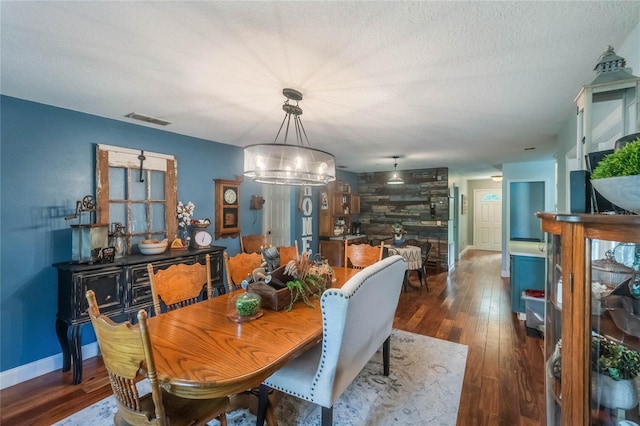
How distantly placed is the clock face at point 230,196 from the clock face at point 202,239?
0.68 meters

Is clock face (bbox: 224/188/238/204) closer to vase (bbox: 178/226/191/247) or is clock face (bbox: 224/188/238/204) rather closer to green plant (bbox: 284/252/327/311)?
vase (bbox: 178/226/191/247)

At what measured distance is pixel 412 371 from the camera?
260cm

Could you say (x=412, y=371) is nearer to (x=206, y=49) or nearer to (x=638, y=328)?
(x=638, y=328)

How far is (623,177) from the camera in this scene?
835 mm

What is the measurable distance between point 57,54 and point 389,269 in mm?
2446

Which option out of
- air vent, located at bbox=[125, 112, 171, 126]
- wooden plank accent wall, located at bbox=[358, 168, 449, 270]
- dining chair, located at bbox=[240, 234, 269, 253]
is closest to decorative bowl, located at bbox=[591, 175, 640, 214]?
air vent, located at bbox=[125, 112, 171, 126]

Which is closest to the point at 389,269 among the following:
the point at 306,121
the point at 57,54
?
the point at 306,121

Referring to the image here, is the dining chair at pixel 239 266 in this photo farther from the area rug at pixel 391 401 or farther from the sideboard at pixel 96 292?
the area rug at pixel 391 401

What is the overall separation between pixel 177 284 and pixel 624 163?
2468mm

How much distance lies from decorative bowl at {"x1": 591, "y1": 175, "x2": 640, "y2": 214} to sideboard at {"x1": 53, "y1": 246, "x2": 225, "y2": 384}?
3.28m

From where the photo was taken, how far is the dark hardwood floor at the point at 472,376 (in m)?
2.06

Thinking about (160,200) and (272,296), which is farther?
(160,200)

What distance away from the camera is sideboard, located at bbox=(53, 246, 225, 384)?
95.1 inches

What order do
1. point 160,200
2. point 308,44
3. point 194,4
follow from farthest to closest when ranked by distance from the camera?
1. point 160,200
2. point 308,44
3. point 194,4
